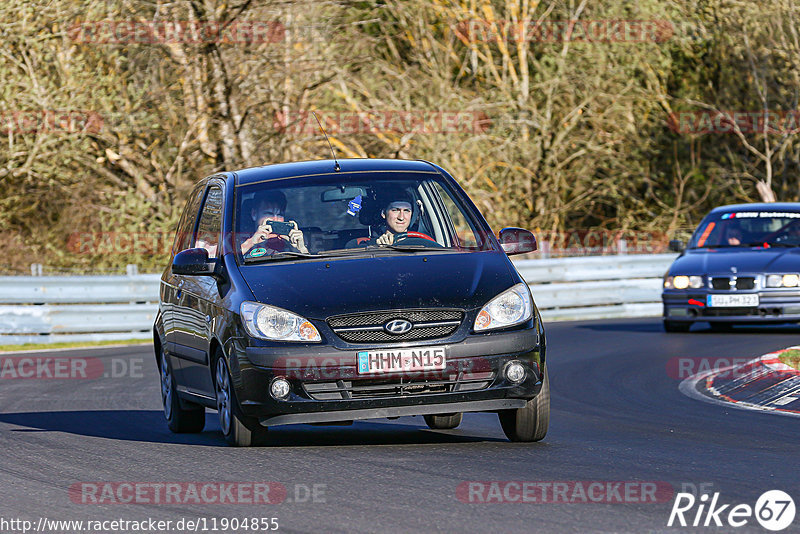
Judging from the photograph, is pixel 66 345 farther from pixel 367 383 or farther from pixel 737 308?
pixel 367 383

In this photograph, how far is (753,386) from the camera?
11219 mm

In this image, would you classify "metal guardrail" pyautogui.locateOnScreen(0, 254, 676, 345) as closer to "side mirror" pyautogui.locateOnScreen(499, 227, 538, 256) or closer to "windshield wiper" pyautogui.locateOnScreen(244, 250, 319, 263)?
"windshield wiper" pyautogui.locateOnScreen(244, 250, 319, 263)

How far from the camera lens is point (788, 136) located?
32.1m

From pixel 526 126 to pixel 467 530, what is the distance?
24.6 m

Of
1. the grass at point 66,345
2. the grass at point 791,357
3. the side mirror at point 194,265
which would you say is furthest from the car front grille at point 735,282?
the side mirror at point 194,265

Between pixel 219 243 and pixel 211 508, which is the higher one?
pixel 219 243

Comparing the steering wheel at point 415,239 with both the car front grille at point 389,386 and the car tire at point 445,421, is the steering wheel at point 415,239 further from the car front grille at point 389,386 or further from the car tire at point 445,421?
the car tire at point 445,421

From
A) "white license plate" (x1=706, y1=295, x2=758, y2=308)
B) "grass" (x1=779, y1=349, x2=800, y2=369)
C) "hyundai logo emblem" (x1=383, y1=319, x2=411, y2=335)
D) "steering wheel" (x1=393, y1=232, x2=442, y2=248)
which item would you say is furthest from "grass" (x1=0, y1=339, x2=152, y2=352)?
"hyundai logo emblem" (x1=383, y1=319, x2=411, y2=335)

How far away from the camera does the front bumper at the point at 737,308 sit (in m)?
16.8

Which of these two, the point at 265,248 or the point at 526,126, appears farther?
the point at 526,126

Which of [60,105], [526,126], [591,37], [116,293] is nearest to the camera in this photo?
[116,293]

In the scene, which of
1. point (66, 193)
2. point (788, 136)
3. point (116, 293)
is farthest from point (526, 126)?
point (116, 293)

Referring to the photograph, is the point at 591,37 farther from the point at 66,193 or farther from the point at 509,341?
the point at 509,341

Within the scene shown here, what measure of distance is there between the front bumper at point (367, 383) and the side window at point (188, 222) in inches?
89.3
